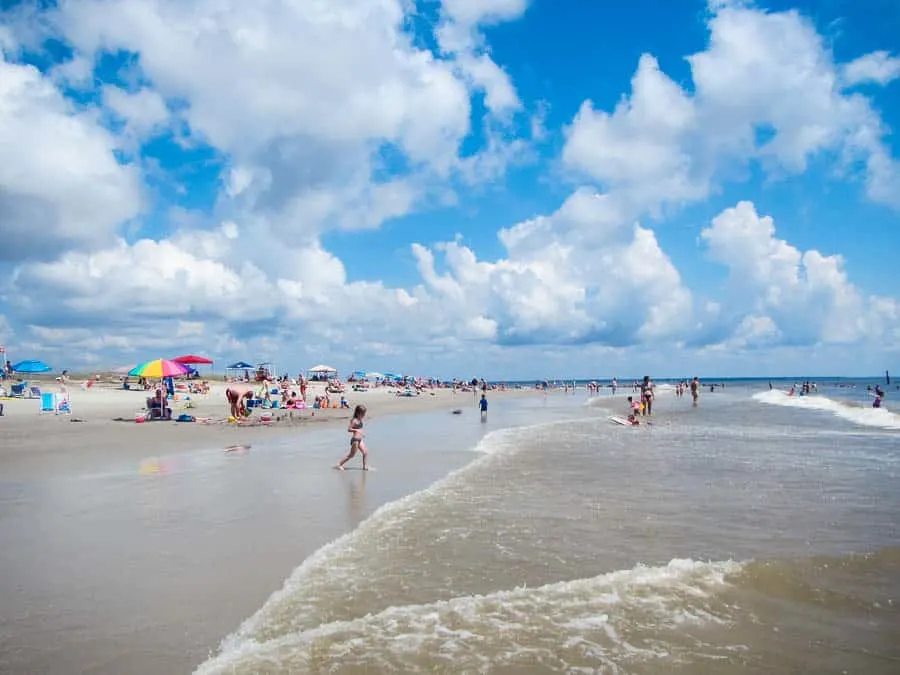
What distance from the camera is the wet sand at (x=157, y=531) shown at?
16.9 feet

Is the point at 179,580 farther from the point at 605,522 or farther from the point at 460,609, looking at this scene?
the point at 605,522

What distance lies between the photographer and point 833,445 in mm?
19844

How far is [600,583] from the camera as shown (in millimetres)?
6543

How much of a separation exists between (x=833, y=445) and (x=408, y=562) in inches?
733

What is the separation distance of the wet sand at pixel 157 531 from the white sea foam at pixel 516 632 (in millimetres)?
886

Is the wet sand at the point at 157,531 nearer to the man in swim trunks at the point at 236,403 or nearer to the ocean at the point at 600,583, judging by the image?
the ocean at the point at 600,583

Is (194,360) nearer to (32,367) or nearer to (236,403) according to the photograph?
(236,403)

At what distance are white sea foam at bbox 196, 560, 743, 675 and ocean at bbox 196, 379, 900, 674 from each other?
20 mm

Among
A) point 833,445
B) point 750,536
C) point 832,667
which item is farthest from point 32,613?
point 833,445

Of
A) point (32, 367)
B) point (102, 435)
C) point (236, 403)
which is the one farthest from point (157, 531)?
point (32, 367)

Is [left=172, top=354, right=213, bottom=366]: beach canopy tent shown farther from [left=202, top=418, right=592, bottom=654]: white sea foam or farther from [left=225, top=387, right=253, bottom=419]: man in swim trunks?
[left=202, top=418, right=592, bottom=654]: white sea foam

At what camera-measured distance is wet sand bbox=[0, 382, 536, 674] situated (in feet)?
16.9

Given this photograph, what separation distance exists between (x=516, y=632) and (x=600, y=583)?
1.63m

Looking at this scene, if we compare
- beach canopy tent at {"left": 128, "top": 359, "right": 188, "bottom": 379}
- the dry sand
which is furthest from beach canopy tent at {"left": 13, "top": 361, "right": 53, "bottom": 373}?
beach canopy tent at {"left": 128, "top": 359, "right": 188, "bottom": 379}
